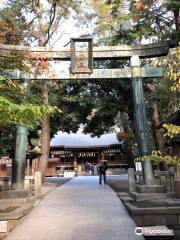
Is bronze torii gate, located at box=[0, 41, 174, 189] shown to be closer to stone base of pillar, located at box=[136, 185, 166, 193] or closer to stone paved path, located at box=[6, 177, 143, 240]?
stone base of pillar, located at box=[136, 185, 166, 193]

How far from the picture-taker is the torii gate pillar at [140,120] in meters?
15.9

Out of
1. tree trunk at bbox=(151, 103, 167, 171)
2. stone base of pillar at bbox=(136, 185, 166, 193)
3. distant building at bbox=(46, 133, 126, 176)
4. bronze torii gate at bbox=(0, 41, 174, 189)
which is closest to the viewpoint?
stone base of pillar at bbox=(136, 185, 166, 193)

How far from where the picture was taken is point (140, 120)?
16.5 meters

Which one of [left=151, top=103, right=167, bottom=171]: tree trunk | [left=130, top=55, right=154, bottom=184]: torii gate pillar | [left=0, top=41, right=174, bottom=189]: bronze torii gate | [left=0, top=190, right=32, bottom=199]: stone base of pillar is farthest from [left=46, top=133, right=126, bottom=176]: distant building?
[left=0, top=190, right=32, bottom=199]: stone base of pillar

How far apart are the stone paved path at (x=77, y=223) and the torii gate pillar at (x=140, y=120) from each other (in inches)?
100

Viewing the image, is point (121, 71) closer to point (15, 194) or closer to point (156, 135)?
point (15, 194)

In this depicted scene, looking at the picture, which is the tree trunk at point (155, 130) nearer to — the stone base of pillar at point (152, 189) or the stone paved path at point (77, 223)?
the stone base of pillar at point (152, 189)

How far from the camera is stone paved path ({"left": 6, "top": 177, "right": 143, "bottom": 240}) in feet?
27.5

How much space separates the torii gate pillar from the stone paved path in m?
2.54

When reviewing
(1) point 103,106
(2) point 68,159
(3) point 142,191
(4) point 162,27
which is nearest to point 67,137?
(2) point 68,159

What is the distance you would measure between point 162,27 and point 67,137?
115ft

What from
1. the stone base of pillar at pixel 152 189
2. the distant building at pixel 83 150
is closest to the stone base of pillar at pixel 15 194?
the stone base of pillar at pixel 152 189

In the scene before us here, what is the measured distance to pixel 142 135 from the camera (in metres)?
16.4

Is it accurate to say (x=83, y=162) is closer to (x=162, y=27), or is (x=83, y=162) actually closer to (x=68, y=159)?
(x=68, y=159)
